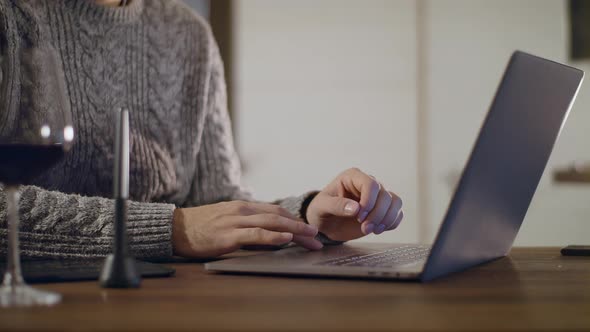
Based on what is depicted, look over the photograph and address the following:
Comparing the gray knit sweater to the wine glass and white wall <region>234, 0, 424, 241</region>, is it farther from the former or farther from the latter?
white wall <region>234, 0, 424, 241</region>

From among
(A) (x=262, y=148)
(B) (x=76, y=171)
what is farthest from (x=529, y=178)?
(A) (x=262, y=148)

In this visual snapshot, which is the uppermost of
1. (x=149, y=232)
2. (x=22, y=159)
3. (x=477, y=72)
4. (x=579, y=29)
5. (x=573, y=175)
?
(x=579, y=29)

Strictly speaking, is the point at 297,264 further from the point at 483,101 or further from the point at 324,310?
the point at 483,101

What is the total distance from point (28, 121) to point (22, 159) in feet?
0.11

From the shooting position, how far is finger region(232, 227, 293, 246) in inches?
36.2

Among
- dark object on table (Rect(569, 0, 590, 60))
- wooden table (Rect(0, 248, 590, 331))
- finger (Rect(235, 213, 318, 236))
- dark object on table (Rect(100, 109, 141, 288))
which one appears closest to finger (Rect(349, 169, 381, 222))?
finger (Rect(235, 213, 318, 236))

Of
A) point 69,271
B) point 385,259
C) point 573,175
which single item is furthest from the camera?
point 573,175

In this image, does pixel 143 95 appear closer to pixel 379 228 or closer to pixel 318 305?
pixel 379 228

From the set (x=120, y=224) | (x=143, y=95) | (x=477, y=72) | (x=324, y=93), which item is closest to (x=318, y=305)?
(x=120, y=224)

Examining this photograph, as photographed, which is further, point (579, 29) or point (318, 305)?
point (579, 29)

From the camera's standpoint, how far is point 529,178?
0.90m

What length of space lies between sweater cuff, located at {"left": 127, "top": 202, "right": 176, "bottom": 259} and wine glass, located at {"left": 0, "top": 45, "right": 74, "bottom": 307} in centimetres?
35

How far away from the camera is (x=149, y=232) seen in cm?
99

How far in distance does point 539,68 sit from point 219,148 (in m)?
0.96
